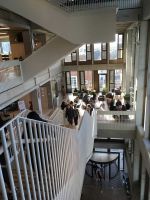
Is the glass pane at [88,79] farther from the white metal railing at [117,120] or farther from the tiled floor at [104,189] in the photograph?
the tiled floor at [104,189]

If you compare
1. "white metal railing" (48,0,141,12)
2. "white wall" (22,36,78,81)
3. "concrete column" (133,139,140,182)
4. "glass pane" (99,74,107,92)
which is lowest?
"concrete column" (133,139,140,182)

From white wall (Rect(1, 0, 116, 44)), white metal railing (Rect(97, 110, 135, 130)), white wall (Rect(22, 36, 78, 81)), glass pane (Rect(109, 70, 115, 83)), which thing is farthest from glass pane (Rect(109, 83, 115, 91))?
white wall (Rect(1, 0, 116, 44))

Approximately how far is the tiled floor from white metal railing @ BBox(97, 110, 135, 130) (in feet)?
12.3

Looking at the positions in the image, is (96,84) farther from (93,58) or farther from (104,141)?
(104,141)

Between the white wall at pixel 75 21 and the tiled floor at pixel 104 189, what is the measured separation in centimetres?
881

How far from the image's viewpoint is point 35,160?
2.79m

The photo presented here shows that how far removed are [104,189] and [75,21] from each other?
9.59 meters

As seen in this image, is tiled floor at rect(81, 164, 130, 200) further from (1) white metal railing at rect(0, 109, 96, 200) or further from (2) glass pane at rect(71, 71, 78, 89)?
(2) glass pane at rect(71, 71, 78, 89)

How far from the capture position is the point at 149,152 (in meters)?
7.27

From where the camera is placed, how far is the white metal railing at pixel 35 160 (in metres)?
2.23

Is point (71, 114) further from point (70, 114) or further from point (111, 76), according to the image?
point (111, 76)

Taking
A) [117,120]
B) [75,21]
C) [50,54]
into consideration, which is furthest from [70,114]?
[75,21]

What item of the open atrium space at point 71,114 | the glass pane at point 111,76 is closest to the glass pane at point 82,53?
the open atrium space at point 71,114

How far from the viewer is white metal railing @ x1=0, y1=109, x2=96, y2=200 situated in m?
2.23
